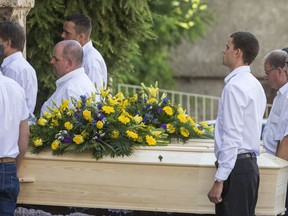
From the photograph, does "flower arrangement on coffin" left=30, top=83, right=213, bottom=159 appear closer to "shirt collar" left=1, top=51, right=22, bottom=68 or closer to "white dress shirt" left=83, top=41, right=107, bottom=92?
"shirt collar" left=1, top=51, right=22, bottom=68

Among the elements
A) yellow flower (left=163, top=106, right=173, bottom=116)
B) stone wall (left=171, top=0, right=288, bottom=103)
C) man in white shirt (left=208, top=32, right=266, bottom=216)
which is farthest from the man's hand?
stone wall (left=171, top=0, right=288, bottom=103)

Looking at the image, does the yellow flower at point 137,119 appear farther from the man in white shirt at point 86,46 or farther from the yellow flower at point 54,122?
the man in white shirt at point 86,46

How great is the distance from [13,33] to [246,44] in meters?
2.18

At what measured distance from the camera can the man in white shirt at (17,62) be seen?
8008 millimetres

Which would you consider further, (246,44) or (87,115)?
(87,115)

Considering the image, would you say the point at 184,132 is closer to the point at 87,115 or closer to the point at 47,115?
the point at 87,115

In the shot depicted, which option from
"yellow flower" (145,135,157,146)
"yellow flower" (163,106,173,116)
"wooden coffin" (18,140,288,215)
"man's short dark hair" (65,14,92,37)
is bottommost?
"wooden coffin" (18,140,288,215)

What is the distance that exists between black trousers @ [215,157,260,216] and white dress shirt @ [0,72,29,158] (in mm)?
1454

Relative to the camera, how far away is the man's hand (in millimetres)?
6508

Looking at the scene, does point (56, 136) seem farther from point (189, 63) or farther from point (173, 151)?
point (189, 63)

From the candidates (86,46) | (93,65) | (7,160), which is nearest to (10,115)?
(7,160)

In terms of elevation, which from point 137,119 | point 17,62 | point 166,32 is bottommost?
point 166,32

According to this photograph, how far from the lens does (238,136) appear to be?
645cm

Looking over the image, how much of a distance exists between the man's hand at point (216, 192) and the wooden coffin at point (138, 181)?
35cm
